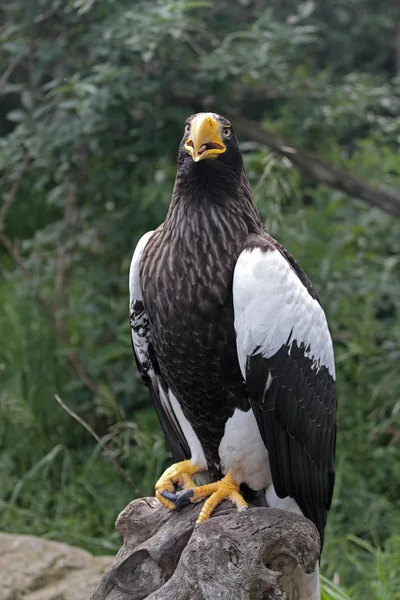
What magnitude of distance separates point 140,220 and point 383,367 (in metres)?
1.44

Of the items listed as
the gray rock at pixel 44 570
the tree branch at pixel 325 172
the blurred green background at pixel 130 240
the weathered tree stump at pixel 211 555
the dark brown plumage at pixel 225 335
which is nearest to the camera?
the weathered tree stump at pixel 211 555

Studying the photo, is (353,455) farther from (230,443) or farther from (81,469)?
(230,443)

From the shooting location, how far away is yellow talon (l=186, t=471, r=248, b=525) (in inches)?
92.3

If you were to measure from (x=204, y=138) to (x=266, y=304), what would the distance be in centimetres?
47

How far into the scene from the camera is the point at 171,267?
2318 millimetres

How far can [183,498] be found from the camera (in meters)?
2.39

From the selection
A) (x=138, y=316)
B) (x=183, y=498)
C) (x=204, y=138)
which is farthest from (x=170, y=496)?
(x=204, y=138)

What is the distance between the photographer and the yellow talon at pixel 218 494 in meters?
2.34

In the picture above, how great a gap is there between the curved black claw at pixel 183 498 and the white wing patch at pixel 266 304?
40 cm

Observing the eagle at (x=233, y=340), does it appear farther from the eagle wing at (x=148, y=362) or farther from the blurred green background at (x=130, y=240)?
the blurred green background at (x=130, y=240)

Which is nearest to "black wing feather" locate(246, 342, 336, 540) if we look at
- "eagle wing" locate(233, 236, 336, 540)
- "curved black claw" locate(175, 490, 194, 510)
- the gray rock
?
"eagle wing" locate(233, 236, 336, 540)

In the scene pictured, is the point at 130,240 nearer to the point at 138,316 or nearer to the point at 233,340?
the point at 138,316

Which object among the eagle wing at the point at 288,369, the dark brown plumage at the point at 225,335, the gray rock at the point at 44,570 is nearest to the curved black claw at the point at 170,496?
the dark brown plumage at the point at 225,335

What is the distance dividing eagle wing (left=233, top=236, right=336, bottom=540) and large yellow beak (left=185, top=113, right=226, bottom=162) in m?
0.27
